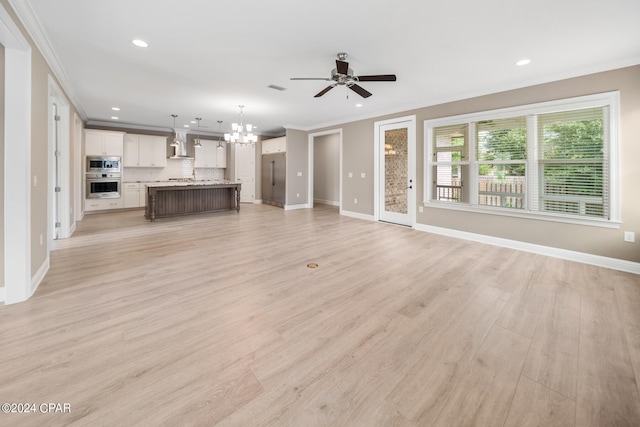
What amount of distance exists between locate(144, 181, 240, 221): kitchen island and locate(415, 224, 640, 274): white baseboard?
5.67 metres

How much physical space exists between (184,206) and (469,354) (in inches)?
287

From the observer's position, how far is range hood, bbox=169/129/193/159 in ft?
29.2

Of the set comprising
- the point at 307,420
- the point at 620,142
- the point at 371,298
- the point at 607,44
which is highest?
the point at 607,44

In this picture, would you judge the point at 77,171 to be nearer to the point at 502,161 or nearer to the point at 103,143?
the point at 103,143

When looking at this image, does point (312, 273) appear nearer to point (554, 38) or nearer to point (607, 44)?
point (554, 38)

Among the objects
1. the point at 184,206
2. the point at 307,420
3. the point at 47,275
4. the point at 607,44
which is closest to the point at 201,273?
the point at 47,275

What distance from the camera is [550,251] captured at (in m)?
4.24

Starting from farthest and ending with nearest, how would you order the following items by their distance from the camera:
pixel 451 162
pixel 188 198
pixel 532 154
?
pixel 188 198 → pixel 451 162 → pixel 532 154

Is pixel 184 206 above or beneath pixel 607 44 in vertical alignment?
beneath

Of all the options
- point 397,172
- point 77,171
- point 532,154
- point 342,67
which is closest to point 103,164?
point 77,171

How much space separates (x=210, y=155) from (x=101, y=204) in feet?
11.8

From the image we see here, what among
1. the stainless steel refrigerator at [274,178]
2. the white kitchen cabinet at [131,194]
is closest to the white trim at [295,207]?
the stainless steel refrigerator at [274,178]

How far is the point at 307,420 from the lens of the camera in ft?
4.41

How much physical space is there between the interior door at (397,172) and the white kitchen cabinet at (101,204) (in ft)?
25.2
